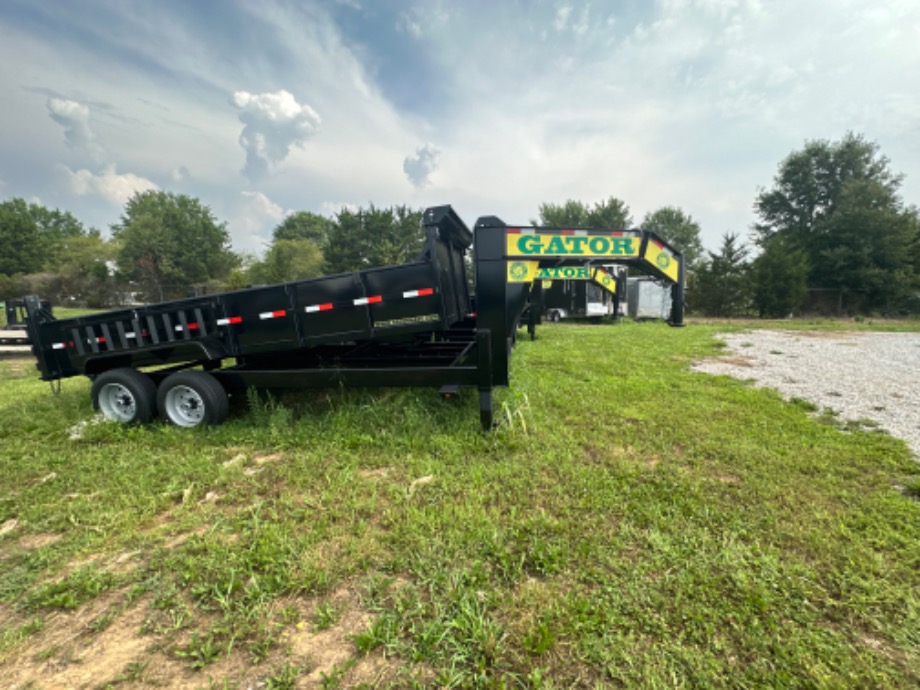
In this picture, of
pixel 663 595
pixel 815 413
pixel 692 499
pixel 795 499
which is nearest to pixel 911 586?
pixel 795 499

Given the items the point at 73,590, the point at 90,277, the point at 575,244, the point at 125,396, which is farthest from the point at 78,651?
the point at 90,277

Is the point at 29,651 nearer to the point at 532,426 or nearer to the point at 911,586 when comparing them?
the point at 532,426

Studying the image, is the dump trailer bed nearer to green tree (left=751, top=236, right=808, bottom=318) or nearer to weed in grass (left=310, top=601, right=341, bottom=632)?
weed in grass (left=310, top=601, right=341, bottom=632)

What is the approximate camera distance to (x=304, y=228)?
234 ft

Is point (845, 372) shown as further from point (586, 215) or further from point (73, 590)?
point (586, 215)

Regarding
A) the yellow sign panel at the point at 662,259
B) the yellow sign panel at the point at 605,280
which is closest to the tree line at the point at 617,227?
the yellow sign panel at the point at 605,280

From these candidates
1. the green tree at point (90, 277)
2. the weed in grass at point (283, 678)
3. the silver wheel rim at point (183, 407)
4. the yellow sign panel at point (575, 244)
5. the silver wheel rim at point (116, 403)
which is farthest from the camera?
the green tree at point (90, 277)

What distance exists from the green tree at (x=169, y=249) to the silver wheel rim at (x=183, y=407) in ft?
145

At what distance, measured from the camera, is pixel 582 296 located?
21266 millimetres

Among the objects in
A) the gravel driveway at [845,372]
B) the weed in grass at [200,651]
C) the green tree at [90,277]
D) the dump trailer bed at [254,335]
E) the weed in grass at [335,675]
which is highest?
the green tree at [90,277]

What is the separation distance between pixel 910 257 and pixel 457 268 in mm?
32678

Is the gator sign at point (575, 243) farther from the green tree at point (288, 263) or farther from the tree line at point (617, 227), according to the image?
the green tree at point (288, 263)

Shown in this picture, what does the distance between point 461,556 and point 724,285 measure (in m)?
28.7

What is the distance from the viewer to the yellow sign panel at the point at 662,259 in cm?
397
